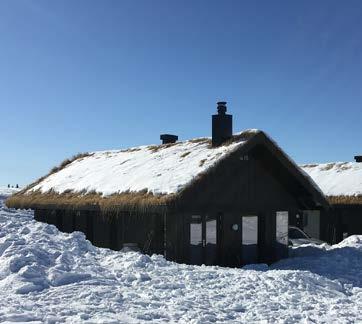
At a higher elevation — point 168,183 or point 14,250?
point 168,183

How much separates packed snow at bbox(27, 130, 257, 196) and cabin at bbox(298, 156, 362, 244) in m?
9.13

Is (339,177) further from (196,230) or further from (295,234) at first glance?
(196,230)

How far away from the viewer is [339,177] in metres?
28.1

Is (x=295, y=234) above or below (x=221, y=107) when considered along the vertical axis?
below

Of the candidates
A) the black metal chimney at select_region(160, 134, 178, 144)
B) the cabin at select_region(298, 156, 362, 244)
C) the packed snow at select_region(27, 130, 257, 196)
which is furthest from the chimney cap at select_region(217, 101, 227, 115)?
the cabin at select_region(298, 156, 362, 244)

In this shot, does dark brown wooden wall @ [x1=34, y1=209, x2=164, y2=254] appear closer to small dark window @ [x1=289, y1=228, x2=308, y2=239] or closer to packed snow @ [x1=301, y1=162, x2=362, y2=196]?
small dark window @ [x1=289, y1=228, x2=308, y2=239]

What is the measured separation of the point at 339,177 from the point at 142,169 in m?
13.7

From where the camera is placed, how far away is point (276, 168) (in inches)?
733

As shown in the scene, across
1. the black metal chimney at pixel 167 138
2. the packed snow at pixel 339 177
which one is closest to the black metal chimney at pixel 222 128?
the black metal chimney at pixel 167 138

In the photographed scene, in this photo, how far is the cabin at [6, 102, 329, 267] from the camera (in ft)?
51.3

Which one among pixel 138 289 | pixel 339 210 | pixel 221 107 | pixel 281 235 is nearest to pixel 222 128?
pixel 221 107

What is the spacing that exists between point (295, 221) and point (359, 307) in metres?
17.2

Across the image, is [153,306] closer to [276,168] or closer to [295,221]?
[276,168]

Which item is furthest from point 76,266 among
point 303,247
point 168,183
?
point 303,247
